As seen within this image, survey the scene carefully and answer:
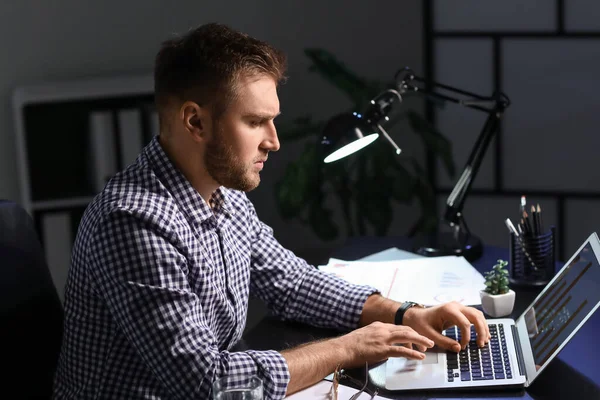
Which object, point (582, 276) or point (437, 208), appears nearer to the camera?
point (582, 276)

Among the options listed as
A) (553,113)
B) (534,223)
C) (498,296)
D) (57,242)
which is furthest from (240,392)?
(553,113)

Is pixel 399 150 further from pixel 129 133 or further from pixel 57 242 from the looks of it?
pixel 57 242

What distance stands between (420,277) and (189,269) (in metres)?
0.64

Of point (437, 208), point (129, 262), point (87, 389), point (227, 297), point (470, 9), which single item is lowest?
point (437, 208)

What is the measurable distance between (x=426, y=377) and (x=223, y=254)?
0.45m

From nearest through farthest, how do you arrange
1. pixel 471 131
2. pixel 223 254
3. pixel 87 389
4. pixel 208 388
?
pixel 208 388
pixel 87 389
pixel 223 254
pixel 471 131

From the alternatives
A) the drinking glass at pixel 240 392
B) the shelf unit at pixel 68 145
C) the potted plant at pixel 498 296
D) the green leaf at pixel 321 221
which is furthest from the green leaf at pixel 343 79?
the drinking glass at pixel 240 392

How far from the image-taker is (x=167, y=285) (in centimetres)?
141

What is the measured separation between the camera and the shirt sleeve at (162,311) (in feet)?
4.50

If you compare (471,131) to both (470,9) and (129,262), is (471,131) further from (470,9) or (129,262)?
(129,262)

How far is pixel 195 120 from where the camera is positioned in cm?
154

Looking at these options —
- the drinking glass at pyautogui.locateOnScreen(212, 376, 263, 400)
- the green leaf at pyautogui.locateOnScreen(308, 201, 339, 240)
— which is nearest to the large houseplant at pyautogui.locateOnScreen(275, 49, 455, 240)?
the green leaf at pyautogui.locateOnScreen(308, 201, 339, 240)

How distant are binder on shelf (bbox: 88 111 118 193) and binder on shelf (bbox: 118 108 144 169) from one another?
0.03 metres

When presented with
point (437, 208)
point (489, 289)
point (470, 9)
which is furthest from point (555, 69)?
point (489, 289)
